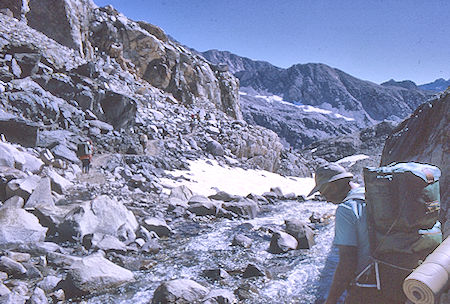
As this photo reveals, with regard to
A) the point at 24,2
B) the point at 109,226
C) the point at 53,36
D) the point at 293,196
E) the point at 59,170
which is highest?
the point at 24,2

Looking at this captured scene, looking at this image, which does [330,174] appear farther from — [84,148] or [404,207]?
[84,148]

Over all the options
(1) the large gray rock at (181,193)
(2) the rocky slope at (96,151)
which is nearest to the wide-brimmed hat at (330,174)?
(2) the rocky slope at (96,151)

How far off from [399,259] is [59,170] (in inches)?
440

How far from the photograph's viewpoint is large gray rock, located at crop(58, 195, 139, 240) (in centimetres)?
682

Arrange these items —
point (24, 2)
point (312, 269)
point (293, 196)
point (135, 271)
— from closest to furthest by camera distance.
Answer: point (135, 271)
point (312, 269)
point (293, 196)
point (24, 2)

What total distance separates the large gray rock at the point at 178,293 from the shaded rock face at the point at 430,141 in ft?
15.9

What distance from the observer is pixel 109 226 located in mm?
7297

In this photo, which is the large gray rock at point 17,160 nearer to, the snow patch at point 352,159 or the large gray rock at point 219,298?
the large gray rock at point 219,298

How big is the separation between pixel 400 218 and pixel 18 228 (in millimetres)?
6764

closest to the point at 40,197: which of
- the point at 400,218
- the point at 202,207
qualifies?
the point at 202,207

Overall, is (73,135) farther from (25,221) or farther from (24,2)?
(24,2)

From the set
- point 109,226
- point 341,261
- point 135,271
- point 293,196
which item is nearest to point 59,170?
point 109,226

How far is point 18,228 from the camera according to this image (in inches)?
237

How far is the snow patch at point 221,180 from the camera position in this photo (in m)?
14.2
